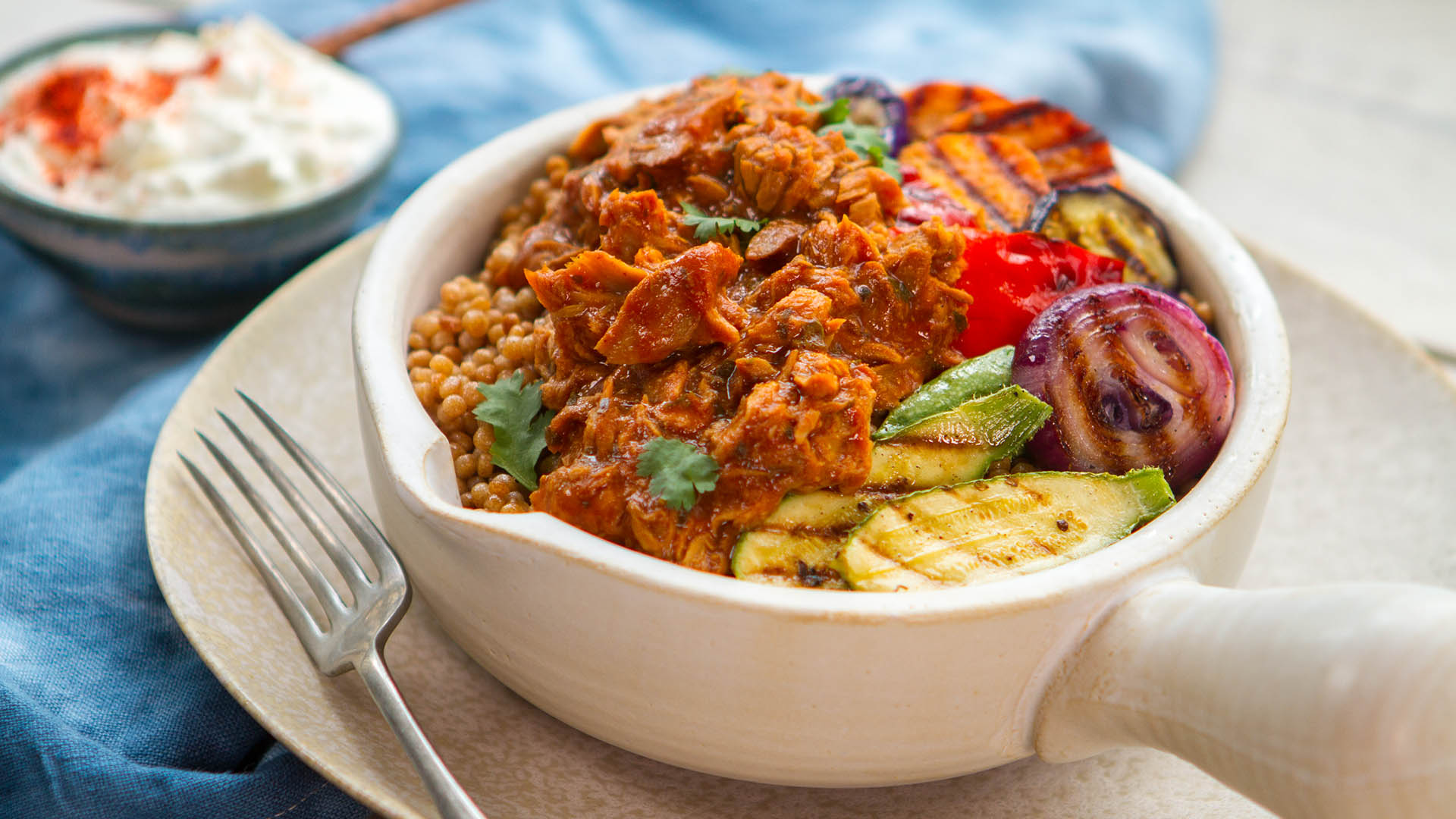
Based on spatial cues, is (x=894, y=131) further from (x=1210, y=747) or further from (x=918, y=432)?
(x=1210, y=747)

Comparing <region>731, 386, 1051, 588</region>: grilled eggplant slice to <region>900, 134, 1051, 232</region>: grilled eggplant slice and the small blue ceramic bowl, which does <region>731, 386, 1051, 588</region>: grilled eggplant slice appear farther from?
the small blue ceramic bowl

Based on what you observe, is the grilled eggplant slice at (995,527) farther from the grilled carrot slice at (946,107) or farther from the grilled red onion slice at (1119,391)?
the grilled carrot slice at (946,107)

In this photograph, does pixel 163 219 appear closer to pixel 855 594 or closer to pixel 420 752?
pixel 420 752

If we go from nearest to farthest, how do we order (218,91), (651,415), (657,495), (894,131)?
(657,495)
(651,415)
(894,131)
(218,91)

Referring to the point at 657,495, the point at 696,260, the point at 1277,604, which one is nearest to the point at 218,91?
the point at 696,260

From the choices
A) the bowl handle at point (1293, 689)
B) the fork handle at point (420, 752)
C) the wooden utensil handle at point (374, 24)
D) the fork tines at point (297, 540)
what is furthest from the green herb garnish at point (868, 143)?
the wooden utensil handle at point (374, 24)

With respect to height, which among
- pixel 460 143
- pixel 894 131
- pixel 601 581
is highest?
pixel 894 131

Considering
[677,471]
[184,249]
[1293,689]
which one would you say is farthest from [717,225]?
[184,249]
